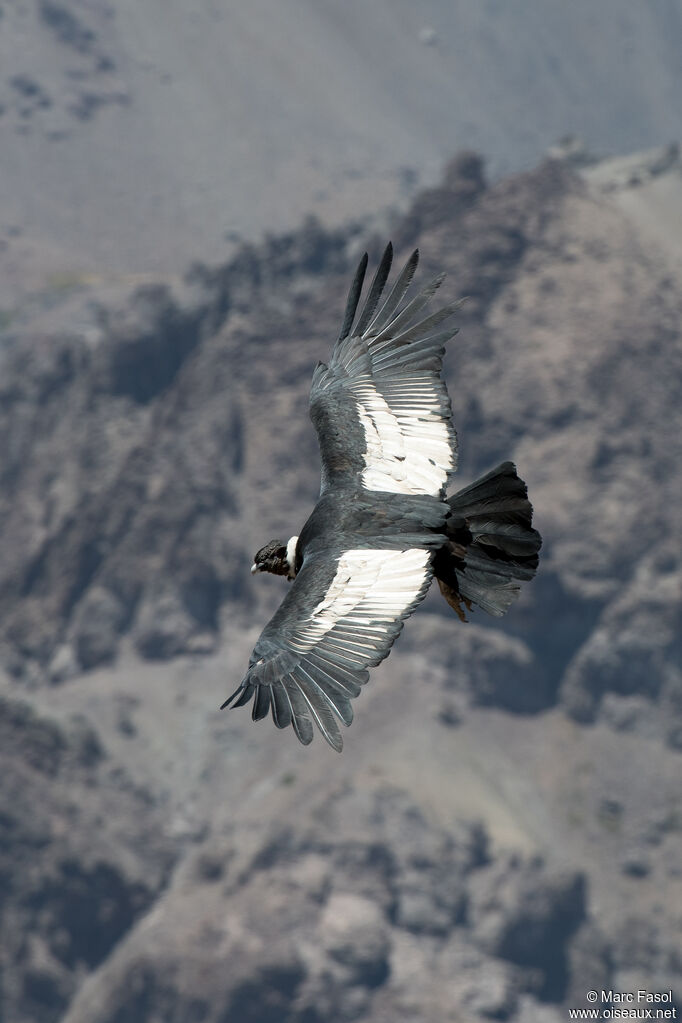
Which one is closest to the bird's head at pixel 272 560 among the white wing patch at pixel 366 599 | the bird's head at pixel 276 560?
the bird's head at pixel 276 560

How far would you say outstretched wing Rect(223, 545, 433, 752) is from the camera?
23.4 m

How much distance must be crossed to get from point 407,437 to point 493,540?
3285 millimetres

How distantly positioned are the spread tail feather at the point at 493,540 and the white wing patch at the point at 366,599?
126cm

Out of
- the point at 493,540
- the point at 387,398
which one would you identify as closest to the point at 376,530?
the point at 493,540

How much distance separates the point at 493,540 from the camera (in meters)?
27.1

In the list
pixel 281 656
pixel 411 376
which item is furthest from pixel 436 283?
pixel 281 656

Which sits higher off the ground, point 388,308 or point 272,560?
point 388,308

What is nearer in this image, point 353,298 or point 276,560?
point 276,560

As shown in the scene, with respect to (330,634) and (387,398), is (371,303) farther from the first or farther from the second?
(330,634)

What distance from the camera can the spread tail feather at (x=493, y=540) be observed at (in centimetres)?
→ 2705

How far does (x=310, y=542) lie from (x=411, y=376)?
429 cm

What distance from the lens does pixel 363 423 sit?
101ft

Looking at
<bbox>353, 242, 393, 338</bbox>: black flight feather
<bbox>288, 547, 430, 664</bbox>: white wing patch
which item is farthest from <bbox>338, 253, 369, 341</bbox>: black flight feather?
<bbox>288, 547, 430, 664</bbox>: white wing patch

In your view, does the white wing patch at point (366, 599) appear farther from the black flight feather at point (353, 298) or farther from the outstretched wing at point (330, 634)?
the black flight feather at point (353, 298)
